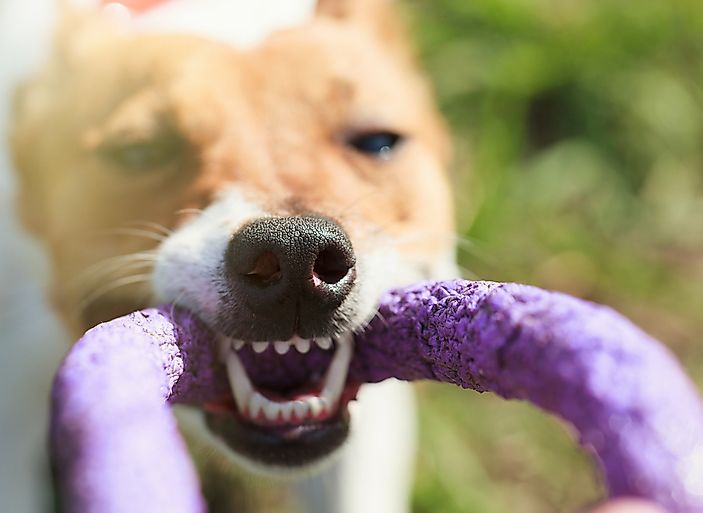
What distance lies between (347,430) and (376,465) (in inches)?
26.4

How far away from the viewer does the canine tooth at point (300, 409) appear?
56.2 inches

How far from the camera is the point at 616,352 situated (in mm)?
907

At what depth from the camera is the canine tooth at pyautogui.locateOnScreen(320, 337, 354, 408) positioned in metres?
1.45

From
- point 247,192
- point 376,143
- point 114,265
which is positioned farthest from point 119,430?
point 376,143

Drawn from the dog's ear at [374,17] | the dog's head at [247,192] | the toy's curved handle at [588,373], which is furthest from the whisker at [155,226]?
the dog's ear at [374,17]

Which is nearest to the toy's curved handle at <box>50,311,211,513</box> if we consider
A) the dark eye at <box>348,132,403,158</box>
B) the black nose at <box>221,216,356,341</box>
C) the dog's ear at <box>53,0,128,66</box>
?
the black nose at <box>221,216,356,341</box>

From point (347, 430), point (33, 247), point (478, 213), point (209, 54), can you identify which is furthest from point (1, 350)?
point (478, 213)

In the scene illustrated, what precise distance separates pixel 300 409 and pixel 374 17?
4.23 ft

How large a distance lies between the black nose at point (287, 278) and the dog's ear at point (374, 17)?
3.57ft

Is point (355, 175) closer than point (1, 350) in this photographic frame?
Yes

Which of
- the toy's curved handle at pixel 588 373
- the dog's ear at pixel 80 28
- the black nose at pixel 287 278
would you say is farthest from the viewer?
the dog's ear at pixel 80 28

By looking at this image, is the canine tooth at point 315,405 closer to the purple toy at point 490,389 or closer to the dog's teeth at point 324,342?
the dog's teeth at point 324,342

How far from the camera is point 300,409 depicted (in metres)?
1.44

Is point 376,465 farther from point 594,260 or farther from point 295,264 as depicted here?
point 594,260
